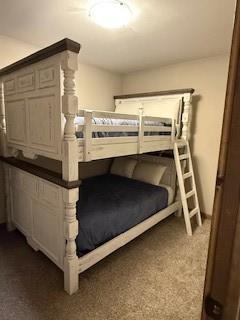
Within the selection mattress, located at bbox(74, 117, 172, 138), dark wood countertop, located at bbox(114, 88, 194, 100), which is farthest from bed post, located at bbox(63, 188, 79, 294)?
dark wood countertop, located at bbox(114, 88, 194, 100)

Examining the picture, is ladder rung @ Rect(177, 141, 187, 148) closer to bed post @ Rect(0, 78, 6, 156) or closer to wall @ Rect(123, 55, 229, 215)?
wall @ Rect(123, 55, 229, 215)

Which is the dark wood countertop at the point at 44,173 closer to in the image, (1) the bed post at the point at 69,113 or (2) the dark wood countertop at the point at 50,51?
(1) the bed post at the point at 69,113

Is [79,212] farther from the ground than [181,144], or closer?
closer

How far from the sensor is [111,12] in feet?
5.32

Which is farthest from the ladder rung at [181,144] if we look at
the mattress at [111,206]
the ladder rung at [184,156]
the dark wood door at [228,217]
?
the dark wood door at [228,217]

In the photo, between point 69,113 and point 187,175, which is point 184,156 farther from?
point 69,113

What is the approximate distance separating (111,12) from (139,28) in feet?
1.48

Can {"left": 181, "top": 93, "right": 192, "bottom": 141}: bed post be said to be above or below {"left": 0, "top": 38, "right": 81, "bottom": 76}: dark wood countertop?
below

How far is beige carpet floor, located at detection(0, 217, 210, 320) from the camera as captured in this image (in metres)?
1.51

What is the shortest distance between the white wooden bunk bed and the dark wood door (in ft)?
3.88

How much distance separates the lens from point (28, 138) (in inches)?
76.4

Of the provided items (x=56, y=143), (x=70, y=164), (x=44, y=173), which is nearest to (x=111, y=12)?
(x=56, y=143)

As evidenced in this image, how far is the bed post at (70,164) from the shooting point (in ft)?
4.66

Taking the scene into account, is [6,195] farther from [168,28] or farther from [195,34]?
[195,34]
